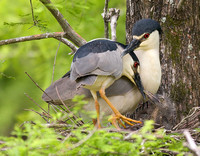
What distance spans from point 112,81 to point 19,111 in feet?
9.76

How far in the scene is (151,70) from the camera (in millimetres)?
2996

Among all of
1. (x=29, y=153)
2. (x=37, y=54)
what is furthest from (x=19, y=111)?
(x=29, y=153)

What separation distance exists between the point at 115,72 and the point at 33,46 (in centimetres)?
261

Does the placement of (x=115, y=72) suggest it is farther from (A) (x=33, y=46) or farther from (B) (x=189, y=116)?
(A) (x=33, y=46)

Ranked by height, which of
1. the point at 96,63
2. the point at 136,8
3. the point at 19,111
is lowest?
the point at 19,111

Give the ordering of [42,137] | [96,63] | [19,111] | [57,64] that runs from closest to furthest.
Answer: [42,137] → [96,63] → [57,64] → [19,111]

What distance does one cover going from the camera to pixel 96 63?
2639mm

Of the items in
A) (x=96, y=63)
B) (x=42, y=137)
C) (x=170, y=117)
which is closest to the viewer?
(x=42, y=137)

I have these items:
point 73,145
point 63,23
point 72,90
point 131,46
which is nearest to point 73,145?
point 73,145

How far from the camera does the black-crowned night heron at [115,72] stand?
265 cm

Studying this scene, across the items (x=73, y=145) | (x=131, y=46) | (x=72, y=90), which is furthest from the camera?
(x=72, y=90)

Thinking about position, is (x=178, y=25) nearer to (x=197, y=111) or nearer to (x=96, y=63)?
(x=197, y=111)

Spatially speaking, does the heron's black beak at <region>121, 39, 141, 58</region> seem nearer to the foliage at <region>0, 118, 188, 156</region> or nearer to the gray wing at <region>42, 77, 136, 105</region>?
the gray wing at <region>42, 77, 136, 105</region>

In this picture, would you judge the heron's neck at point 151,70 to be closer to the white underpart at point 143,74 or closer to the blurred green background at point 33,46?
the white underpart at point 143,74
